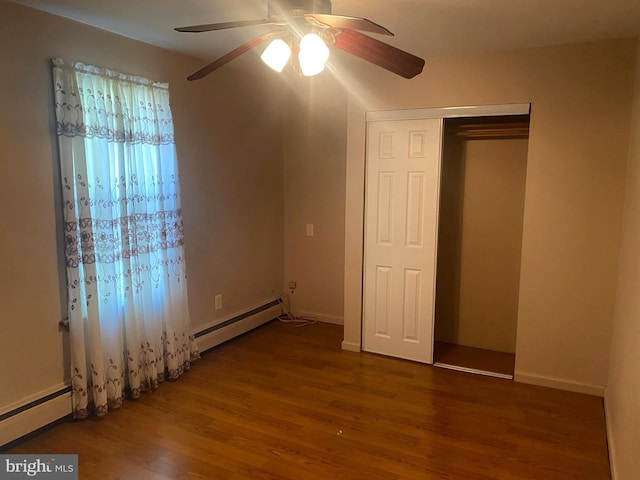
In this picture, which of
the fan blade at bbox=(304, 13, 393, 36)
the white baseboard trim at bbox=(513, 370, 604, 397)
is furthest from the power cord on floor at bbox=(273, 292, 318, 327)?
the fan blade at bbox=(304, 13, 393, 36)

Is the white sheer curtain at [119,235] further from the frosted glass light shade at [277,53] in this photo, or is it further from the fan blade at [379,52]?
the fan blade at [379,52]

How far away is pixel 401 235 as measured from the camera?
3.71 meters

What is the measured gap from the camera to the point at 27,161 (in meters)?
2.52

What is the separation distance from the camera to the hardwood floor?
2.39m

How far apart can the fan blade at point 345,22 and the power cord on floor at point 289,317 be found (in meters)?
3.32

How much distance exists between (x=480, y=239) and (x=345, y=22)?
8.86 feet

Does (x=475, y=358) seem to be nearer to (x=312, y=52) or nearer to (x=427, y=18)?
(x=427, y=18)

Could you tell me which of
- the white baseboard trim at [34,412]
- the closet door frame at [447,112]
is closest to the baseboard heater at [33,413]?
the white baseboard trim at [34,412]

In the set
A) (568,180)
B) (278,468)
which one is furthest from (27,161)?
(568,180)

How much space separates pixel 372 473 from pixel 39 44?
114 inches

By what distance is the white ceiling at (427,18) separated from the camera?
2.38 meters

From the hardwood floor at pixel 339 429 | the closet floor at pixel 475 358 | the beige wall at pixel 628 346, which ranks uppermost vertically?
the beige wall at pixel 628 346

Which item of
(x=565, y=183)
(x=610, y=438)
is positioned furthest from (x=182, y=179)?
(x=610, y=438)

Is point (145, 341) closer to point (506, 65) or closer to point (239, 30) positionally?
point (239, 30)
